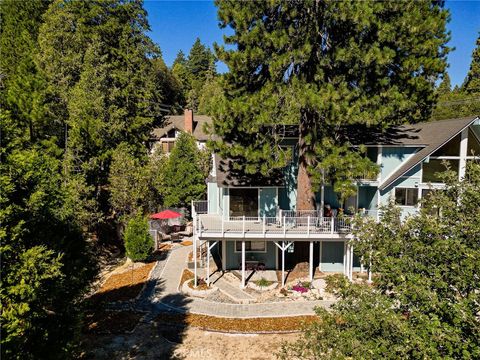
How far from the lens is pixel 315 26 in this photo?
55.2ft

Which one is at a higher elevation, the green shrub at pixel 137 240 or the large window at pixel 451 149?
the large window at pixel 451 149

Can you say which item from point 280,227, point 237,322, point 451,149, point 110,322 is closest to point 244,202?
point 280,227

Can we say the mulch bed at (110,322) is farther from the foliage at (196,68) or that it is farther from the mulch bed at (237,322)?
the foliage at (196,68)

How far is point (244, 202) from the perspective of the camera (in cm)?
2028

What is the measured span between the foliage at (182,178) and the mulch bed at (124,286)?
10096 mm

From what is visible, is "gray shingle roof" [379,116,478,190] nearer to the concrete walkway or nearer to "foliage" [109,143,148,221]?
the concrete walkway

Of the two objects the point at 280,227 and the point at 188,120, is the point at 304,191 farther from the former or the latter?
the point at 188,120

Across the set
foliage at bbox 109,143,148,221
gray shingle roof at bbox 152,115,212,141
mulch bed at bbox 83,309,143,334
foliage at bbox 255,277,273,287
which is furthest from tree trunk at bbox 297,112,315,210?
gray shingle roof at bbox 152,115,212,141

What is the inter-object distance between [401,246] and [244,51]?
42.3ft

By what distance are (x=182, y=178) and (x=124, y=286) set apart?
14.1m

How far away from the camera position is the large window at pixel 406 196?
20.1 m

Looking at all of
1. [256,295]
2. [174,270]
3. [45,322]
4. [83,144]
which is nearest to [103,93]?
[83,144]

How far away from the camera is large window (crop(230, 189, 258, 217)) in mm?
20094

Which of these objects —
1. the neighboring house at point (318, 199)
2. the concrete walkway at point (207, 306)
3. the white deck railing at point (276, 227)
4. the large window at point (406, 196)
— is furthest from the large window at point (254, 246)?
the large window at point (406, 196)
